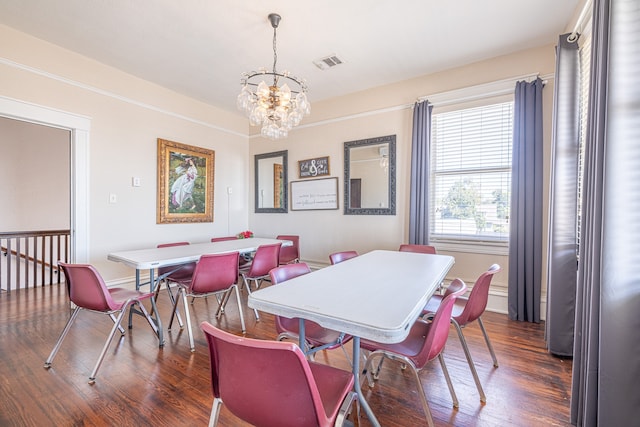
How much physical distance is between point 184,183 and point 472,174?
13.2 feet

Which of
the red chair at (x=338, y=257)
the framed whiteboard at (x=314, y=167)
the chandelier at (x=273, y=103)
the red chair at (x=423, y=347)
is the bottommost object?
the red chair at (x=423, y=347)

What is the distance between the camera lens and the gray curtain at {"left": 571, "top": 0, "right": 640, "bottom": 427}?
126 centimetres

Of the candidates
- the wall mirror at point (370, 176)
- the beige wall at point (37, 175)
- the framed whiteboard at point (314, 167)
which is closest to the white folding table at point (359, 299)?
the wall mirror at point (370, 176)

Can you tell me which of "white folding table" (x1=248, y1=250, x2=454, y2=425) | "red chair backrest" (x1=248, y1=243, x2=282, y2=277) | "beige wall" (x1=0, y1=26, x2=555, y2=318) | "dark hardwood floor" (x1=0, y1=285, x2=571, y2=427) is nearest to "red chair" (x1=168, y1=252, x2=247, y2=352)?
"red chair backrest" (x1=248, y1=243, x2=282, y2=277)

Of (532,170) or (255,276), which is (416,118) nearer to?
(532,170)

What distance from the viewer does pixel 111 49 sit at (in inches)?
125

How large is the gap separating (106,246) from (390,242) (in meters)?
Result: 3.68

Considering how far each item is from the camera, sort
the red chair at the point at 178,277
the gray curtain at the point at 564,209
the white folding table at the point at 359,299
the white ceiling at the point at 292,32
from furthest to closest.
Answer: the red chair at the point at 178,277, the white ceiling at the point at 292,32, the gray curtain at the point at 564,209, the white folding table at the point at 359,299

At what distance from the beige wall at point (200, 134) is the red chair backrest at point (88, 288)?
1.70 metres

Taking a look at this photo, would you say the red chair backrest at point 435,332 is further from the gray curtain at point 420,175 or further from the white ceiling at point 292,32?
the white ceiling at point 292,32

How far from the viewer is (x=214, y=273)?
2.46 m

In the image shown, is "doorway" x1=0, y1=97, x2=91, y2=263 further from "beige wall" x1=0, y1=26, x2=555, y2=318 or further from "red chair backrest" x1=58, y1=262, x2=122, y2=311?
"red chair backrest" x1=58, y1=262, x2=122, y2=311

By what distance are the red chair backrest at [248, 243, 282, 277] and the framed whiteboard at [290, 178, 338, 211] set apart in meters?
1.57

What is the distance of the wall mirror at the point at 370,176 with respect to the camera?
3947mm
